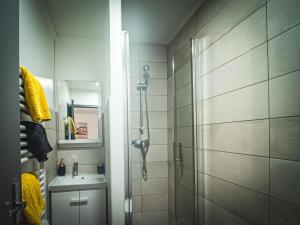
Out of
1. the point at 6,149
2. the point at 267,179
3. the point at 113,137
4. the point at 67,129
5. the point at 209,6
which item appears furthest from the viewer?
the point at 67,129

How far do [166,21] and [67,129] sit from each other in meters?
1.70

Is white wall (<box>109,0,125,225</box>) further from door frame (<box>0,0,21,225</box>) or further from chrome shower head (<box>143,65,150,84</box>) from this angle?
door frame (<box>0,0,21,225</box>)

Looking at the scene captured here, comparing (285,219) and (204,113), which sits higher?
(204,113)

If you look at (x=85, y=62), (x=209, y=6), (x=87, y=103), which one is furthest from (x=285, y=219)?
(x=85, y=62)

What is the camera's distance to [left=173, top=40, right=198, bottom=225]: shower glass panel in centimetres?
159

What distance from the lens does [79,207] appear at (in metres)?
2.08

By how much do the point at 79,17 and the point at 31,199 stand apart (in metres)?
1.85

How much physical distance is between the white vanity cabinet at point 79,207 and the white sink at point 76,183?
48 millimetres

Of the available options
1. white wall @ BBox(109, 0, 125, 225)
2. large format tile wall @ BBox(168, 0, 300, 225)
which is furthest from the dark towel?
large format tile wall @ BBox(168, 0, 300, 225)

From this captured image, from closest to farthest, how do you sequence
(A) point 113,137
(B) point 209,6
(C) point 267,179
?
(C) point 267,179, (A) point 113,137, (B) point 209,6

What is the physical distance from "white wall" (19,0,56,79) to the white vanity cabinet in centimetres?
121

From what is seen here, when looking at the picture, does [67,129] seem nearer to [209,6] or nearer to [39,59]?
[39,59]

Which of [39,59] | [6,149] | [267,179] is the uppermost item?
[39,59]

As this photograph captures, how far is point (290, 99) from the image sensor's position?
934 mm
